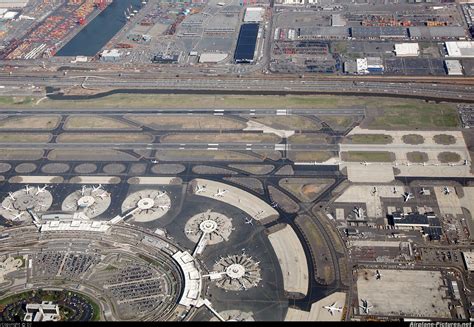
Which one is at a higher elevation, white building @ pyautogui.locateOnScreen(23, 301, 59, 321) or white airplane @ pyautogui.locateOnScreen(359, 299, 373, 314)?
white airplane @ pyautogui.locateOnScreen(359, 299, 373, 314)

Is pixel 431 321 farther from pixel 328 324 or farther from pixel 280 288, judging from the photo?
pixel 280 288

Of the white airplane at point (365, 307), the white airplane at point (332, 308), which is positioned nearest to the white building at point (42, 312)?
the white airplane at point (332, 308)

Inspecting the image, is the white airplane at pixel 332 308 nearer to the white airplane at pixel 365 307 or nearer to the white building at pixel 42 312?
the white airplane at pixel 365 307

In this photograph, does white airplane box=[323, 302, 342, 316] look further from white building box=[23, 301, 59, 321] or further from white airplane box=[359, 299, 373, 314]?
white building box=[23, 301, 59, 321]

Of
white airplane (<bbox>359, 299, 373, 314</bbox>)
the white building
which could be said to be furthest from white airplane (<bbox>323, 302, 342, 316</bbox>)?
the white building

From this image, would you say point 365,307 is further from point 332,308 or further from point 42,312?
point 42,312

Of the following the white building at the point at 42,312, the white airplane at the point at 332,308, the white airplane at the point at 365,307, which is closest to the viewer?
the white airplane at the point at 365,307

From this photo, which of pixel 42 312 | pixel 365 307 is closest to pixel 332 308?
pixel 365 307

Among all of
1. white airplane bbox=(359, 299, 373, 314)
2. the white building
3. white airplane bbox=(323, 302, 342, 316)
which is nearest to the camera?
white airplane bbox=(359, 299, 373, 314)

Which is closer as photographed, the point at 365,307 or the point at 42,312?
the point at 365,307
